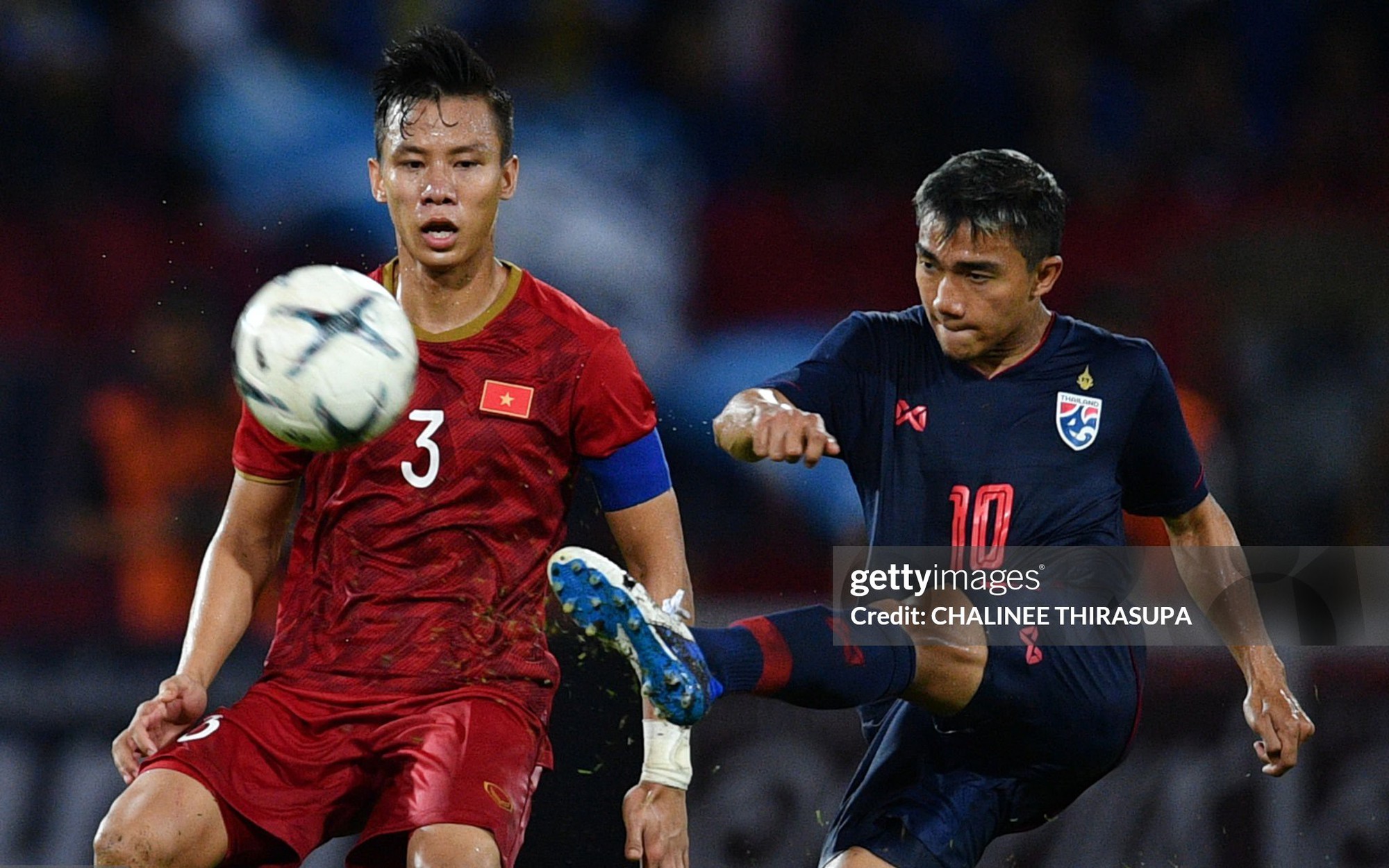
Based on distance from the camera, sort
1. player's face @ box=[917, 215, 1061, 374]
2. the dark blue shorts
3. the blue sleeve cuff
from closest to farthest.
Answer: the blue sleeve cuff
the dark blue shorts
player's face @ box=[917, 215, 1061, 374]

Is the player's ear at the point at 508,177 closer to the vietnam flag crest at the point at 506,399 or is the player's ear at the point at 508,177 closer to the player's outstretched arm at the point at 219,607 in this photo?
the vietnam flag crest at the point at 506,399

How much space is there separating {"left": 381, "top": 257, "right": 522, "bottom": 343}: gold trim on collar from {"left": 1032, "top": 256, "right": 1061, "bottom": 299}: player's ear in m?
1.19

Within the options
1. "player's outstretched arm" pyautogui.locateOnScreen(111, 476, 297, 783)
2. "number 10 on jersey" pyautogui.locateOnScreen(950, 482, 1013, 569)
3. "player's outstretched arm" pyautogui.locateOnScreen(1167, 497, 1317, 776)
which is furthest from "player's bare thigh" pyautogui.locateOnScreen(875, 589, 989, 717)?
"player's outstretched arm" pyautogui.locateOnScreen(111, 476, 297, 783)

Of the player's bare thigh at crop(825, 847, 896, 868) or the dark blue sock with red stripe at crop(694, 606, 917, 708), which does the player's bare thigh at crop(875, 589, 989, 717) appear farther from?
the player's bare thigh at crop(825, 847, 896, 868)

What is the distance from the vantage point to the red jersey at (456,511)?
315 centimetres

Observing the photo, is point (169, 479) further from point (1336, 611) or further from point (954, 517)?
point (1336, 611)

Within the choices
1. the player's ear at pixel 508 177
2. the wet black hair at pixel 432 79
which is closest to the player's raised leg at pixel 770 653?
the player's ear at pixel 508 177

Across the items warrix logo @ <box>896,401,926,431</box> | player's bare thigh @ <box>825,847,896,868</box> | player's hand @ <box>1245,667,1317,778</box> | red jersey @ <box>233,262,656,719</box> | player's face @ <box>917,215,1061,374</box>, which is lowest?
player's bare thigh @ <box>825,847,896,868</box>

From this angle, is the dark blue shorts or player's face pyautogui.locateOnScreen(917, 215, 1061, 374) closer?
the dark blue shorts

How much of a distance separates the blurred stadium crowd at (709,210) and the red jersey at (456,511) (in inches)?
75.4

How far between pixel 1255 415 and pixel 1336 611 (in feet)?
2.53

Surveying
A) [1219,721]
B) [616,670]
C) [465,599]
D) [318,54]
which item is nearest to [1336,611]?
[1219,721]

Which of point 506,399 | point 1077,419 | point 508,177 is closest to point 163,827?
point 506,399

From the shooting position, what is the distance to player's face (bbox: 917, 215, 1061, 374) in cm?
357
